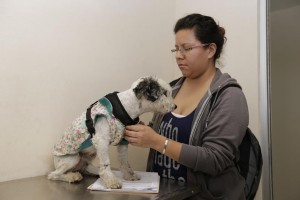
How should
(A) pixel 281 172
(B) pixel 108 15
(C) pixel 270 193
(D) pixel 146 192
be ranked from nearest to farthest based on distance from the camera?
1. (D) pixel 146 192
2. (B) pixel 108 15
3. (C) pixel 270 193
4. (A) pixel 281 172

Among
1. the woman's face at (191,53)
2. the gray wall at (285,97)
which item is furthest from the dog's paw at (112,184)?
the gray wall at (285,97)

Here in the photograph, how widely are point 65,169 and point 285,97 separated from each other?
1.53 meters

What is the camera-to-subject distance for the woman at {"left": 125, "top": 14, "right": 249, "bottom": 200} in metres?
1.29

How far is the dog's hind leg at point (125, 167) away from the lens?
136 centimetres

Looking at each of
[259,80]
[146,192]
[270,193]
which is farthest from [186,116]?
[270,193]

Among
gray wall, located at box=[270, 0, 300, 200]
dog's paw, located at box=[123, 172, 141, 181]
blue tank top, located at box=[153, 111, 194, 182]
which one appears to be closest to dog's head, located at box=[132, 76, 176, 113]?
blue tank top, located at box=[153, 111, 194, 182]

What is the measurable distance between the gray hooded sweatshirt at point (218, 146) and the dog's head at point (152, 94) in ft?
0.54

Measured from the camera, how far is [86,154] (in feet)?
4.62

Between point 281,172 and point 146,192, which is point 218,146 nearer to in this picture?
point 146,192

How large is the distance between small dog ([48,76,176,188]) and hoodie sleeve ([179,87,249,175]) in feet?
0.66

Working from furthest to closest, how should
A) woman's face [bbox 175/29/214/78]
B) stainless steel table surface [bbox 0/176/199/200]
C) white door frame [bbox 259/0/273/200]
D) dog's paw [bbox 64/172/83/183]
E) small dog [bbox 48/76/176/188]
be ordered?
white door frame [bbox 259/0/273/200]
woman's face [bbox 175/29/214/78]
dog's paw [bbox 64/172/83/183]
small dog [bbox 48/76/176/188]
stainless steel table surface [bbox 0/176/199/200]

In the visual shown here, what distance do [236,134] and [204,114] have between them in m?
0.16

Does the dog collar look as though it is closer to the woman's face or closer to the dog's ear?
the dog's ear

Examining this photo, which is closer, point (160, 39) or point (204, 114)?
point (204, 114)
